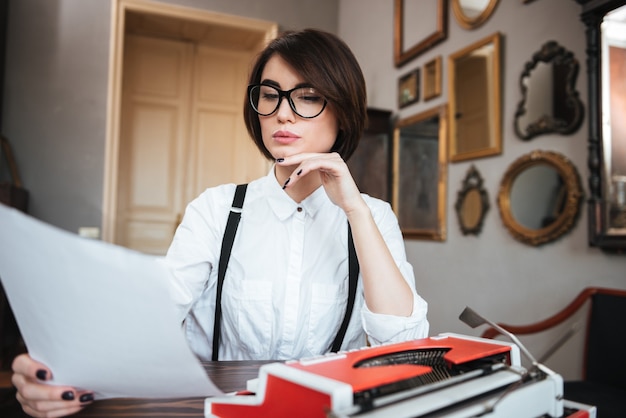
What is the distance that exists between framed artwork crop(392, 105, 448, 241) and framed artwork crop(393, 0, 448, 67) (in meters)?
0.47

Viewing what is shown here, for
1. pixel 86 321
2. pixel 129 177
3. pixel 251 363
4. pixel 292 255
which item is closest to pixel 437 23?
pixel 292 255

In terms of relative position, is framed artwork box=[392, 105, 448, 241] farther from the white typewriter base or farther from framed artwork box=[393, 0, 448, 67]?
the white typewriter base

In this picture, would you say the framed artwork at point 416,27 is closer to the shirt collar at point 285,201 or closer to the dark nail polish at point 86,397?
the shirt collar at point 285,201

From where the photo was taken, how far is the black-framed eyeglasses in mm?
1108

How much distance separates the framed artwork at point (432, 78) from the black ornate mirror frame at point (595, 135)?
1.09 metres

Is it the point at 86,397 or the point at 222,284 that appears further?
the point at 222,284

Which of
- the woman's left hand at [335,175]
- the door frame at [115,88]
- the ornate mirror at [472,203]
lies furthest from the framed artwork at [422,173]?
the woman's left hand at [335,175]

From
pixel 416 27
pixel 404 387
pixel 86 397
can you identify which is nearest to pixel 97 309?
pixel 86 397

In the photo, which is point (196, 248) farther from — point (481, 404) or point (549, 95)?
point (549, 95)

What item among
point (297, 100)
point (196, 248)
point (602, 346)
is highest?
point (297, 100)

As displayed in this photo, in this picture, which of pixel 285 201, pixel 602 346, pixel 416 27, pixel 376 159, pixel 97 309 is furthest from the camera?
pixel 376 159

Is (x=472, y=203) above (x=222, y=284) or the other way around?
above

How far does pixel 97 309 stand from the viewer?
0.46 meters

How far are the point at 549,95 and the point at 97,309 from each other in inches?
89.0
